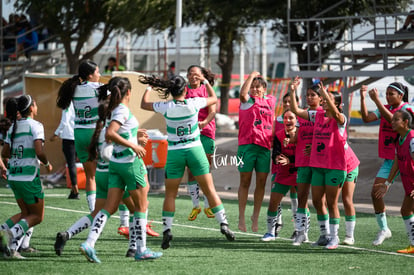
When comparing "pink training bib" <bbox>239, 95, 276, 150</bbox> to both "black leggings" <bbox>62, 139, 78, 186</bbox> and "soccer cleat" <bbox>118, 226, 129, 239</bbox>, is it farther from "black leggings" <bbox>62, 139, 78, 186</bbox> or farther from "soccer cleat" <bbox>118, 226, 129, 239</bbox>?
"black leggings" <bbox>62, 139, 78, 186</bbox>

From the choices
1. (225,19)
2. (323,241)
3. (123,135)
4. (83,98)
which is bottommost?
(323,241)

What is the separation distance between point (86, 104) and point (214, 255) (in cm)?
278

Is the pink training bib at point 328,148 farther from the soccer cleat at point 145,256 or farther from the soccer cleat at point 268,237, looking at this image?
the soccer cleat at point 145,256

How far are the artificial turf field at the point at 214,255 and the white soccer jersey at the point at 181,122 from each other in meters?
1.22

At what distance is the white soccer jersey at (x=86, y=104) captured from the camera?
35.2ft

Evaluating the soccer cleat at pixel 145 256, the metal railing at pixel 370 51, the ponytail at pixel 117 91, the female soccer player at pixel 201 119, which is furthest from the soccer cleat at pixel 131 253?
the metal railing at pixel 370 51

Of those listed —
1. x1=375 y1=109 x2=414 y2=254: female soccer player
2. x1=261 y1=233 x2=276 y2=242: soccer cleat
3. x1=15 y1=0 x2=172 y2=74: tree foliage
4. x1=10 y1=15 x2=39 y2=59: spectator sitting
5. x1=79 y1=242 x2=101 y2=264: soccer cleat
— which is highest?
x1=15 y1=0 x2=172 y2=74: tree foliage

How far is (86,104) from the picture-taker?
10.8m

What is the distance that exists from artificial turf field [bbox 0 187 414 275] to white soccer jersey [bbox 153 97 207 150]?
122 cm

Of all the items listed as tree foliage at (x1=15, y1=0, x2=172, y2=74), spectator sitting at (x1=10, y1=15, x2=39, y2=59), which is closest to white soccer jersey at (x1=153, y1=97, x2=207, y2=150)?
tree foliage at (x1=15, y1=0, x2=172, y2=74)

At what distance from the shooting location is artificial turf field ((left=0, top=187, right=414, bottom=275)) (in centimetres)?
837

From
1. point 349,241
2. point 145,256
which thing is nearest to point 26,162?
point 145,256

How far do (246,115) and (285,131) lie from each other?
0.55 meters

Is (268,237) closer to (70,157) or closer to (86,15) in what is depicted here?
(70,157)
